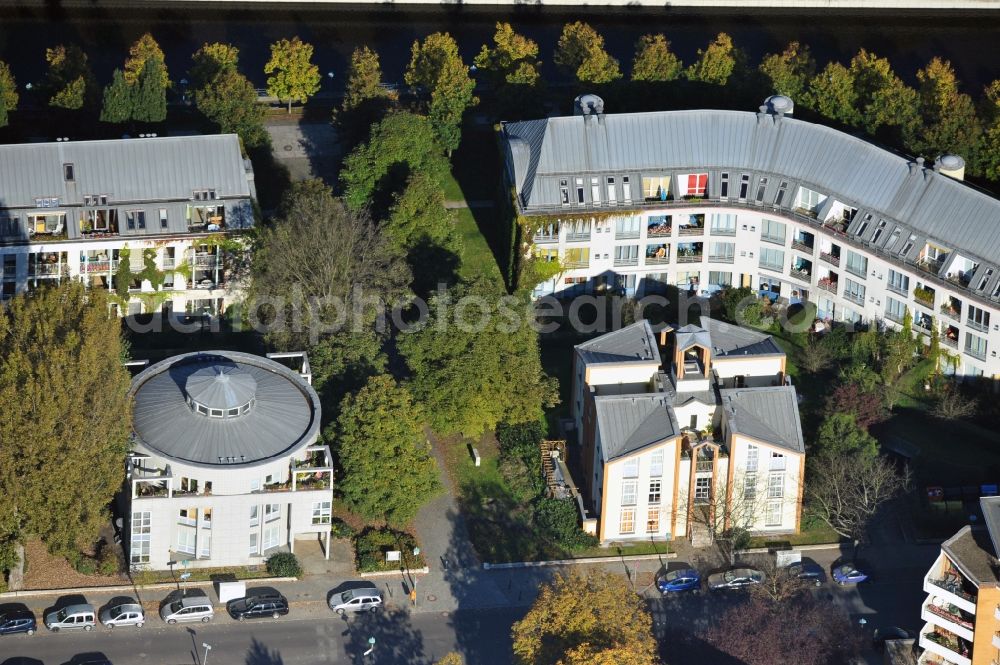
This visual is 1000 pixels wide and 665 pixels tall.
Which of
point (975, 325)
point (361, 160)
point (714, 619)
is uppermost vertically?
point (361, 160)

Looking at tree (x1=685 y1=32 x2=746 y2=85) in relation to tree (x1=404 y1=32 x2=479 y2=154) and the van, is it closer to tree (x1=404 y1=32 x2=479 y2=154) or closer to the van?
tree (x1=404 y1=32 x2=479 y2=154)

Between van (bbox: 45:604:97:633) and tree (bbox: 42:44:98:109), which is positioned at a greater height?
tree (bbox: 42:44:98:109)

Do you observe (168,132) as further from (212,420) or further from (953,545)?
(953,545)

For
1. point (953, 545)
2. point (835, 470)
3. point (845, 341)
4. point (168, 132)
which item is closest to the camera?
point (953, 545)

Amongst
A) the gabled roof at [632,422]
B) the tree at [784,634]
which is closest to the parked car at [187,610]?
the gabled roof at [632,422]

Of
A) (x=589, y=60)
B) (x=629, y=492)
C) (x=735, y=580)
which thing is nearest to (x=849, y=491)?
(x=735, y=580)

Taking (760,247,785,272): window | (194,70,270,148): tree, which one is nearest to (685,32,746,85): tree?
(760,247,785,272): window

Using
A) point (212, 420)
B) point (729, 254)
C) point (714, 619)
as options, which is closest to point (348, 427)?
point (212, 420)
